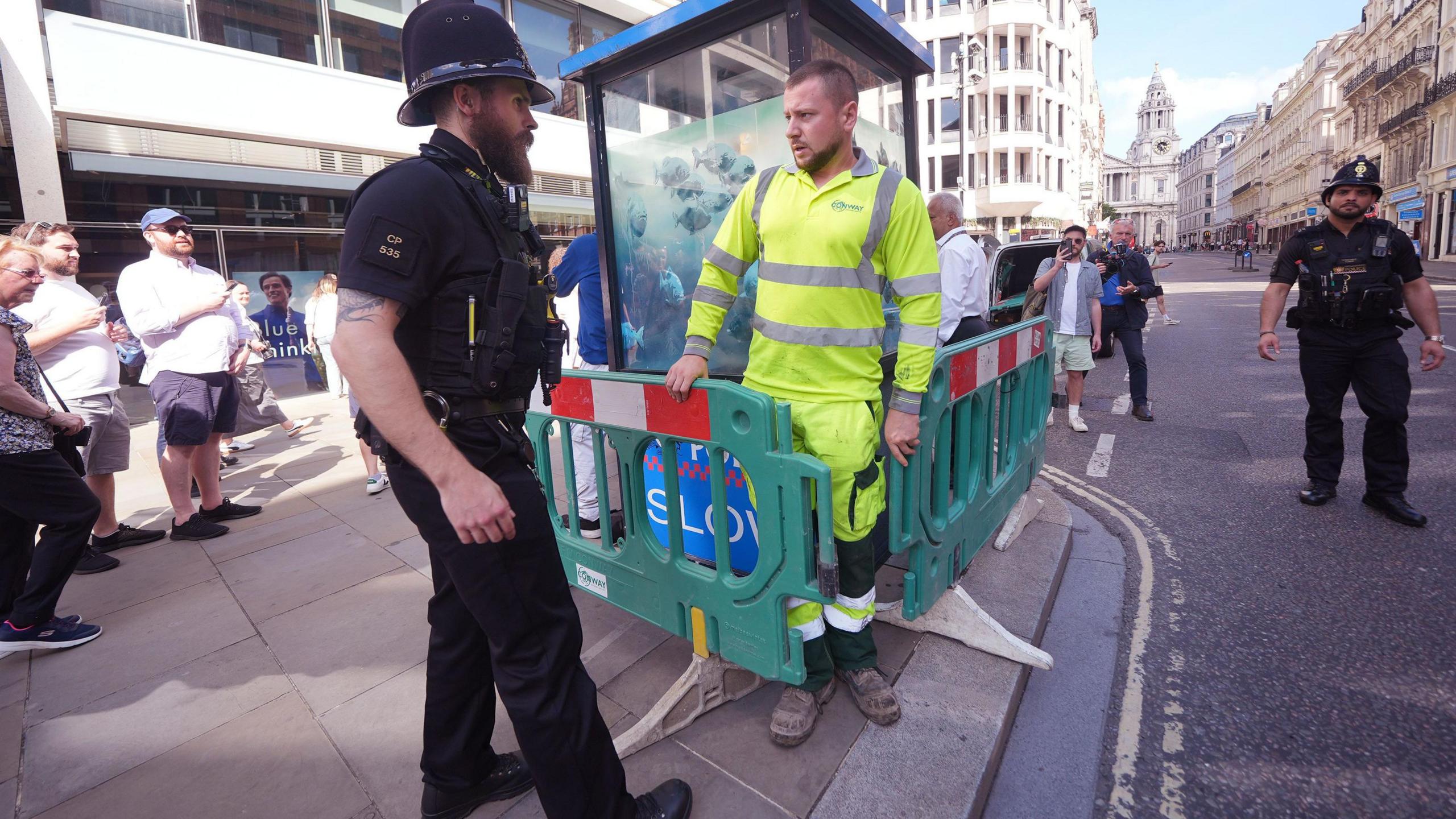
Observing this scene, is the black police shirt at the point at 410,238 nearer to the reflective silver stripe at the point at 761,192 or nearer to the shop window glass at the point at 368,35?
the reflective silver stripe at the point at 761,192

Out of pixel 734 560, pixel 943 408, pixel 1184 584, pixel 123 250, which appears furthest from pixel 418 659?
pixel 123 250

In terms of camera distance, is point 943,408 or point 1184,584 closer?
point 943,408

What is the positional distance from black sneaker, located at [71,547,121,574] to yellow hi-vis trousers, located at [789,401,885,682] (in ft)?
13.9

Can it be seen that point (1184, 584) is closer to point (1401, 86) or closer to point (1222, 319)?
point (1222, 319)

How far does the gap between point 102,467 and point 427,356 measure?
4038 mm

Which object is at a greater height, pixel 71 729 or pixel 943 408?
pixel 943 408

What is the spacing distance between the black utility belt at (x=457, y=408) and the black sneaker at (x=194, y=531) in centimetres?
412

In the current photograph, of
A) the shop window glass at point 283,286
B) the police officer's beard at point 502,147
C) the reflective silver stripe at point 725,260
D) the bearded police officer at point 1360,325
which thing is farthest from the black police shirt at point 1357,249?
the shop window glass at point 283,286

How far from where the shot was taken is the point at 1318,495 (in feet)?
14.2

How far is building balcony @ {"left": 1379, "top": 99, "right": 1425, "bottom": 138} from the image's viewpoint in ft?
121

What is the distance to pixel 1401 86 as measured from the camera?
40469 mm

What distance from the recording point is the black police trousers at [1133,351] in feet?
22.6

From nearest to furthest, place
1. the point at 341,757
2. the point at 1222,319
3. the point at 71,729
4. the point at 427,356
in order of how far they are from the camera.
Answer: the point at 427,356
the point at 341,757
the point at 71,729
the point at 1222,319

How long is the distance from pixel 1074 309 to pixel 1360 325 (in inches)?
101
